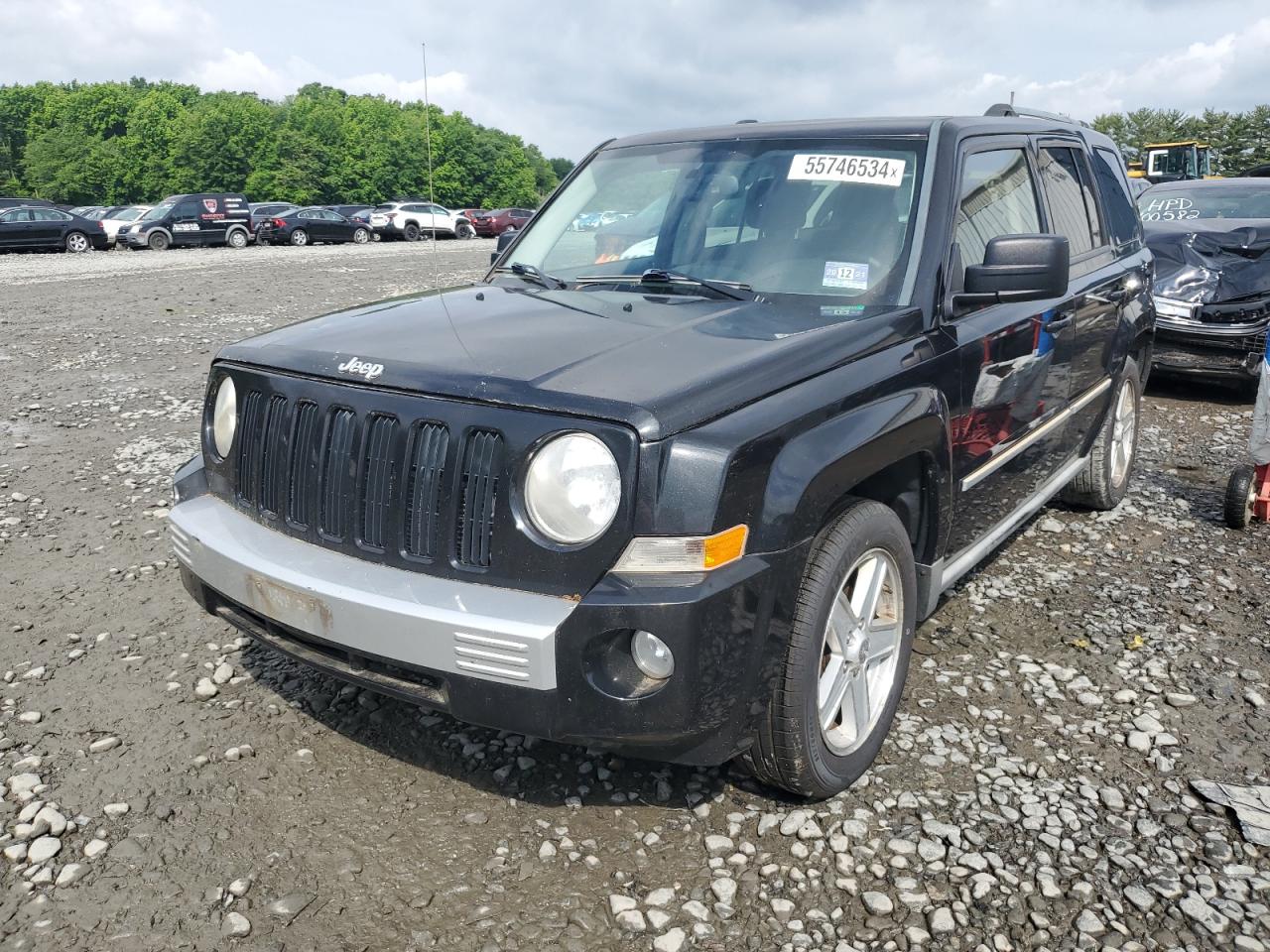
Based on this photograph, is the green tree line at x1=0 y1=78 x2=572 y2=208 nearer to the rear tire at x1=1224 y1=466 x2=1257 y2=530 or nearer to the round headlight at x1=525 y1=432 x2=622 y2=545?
the rear tire at x1=1224 y1=466 x2=1257 y2=530

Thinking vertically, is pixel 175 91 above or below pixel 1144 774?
above

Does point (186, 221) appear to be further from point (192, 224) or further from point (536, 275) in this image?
point (536, 275)

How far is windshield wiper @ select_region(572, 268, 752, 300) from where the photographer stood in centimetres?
340

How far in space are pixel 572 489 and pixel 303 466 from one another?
0.89 metres

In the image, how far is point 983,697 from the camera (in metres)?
3.64

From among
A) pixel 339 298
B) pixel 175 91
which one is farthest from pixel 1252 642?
pixel 175 91

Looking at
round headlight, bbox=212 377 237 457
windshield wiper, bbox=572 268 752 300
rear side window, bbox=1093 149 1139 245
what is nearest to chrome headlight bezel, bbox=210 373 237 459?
round headlight, bbox=212 377 237 457

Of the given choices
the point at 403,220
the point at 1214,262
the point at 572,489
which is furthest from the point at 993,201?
the point at 403,220

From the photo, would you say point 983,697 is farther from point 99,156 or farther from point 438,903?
point 99,156

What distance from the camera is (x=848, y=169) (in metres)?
3.60

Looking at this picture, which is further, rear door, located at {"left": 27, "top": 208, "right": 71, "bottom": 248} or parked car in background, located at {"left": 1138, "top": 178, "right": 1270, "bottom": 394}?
rear door, located at {"left": 27, "top": 208, "right": 71, "bottom": 248}

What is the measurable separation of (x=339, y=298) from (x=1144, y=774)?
14472 mm

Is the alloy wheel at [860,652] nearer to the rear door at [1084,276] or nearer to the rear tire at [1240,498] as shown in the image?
the rear door at [1084,276]

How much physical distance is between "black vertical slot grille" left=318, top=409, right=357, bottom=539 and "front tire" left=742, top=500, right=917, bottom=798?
47.7 inches
